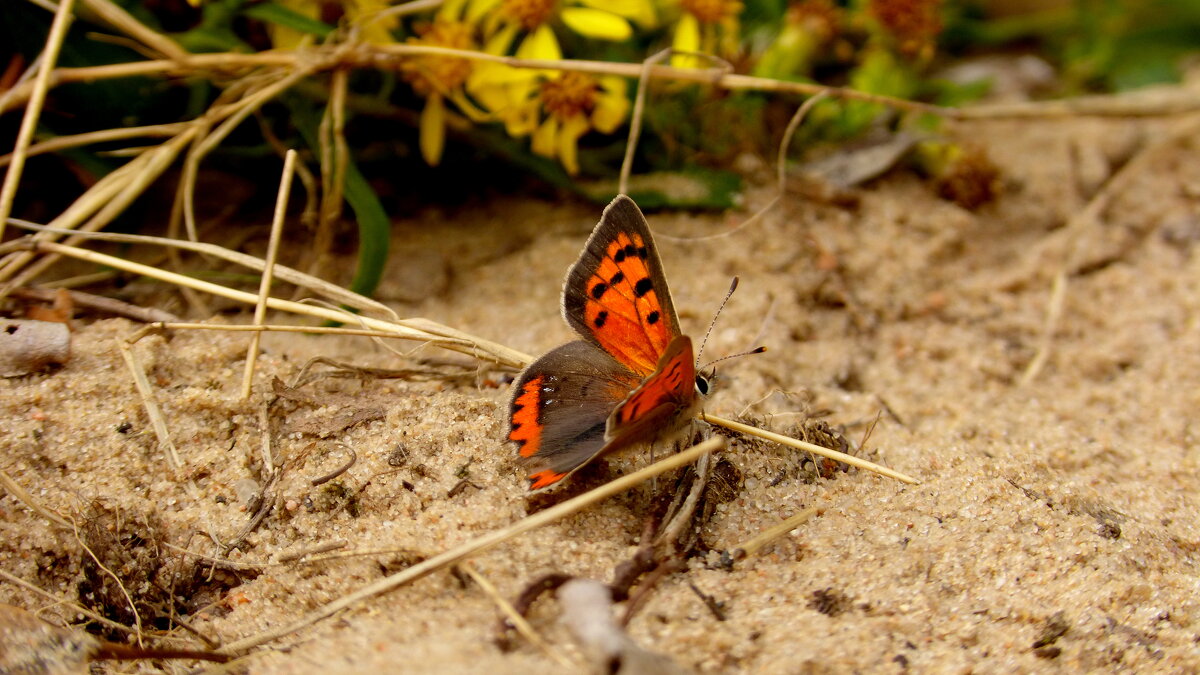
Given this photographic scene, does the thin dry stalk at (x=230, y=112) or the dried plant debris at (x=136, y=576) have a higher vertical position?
the thin dry stalk at (x=230, y=112)

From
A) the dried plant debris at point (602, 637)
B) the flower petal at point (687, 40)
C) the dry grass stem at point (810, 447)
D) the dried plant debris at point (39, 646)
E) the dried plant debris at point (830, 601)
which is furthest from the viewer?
the flower petal at point (687, 40)

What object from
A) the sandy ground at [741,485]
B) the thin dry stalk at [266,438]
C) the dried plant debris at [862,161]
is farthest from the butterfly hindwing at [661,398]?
the dried plant debris at [862,161]

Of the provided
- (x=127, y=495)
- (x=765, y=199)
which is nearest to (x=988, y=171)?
(x=765, y=199)

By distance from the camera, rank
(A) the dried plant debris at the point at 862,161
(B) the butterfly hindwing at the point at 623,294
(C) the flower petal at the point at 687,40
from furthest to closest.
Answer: (A) the dried plant debris at the point at 862,161, (C) the flower petal at the point at 687,40, (B) the butterfly hindwing at the point at 623,294

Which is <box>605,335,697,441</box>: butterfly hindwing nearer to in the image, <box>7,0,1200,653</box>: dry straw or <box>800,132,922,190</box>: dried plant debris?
<box>7,0,1200,653</box>: dry straw

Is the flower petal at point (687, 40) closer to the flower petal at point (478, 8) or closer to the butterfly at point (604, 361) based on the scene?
the flower petal at point (478, 8)

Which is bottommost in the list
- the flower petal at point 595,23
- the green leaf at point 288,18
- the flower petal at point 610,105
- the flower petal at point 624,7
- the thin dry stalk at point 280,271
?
the thin dry stalk at point 280,271

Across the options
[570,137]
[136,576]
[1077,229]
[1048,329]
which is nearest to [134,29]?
[570,137]
